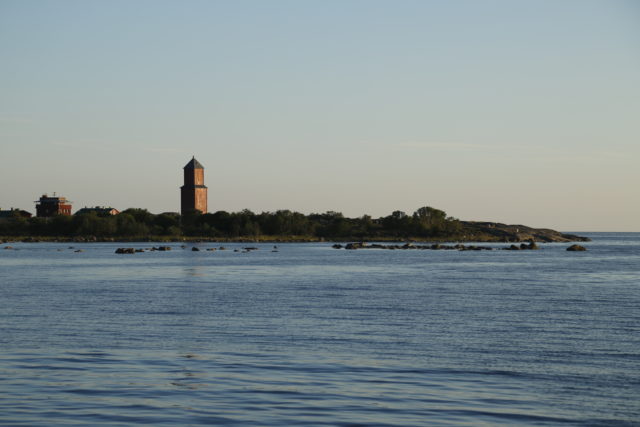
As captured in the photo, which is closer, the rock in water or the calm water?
the calm water

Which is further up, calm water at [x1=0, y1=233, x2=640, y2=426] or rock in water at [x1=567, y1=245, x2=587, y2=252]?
rock in water at [x1=567, y1=245, x2=587, y2=252]

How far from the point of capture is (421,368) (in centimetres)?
2136

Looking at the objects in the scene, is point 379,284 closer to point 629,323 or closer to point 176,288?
point 176,288

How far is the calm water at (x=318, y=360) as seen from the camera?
54.6 feet

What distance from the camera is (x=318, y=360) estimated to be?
2239 centimetres

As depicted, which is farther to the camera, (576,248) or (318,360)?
(576,248)

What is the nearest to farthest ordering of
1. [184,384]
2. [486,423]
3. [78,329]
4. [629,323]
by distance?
[486,423], [184,384], [78,329], [629,323]

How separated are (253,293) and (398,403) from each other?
98.9 ft

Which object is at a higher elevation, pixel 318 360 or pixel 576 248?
pixel 576 248

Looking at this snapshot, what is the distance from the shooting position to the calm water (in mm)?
16641

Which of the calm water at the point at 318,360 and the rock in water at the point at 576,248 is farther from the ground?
the rock in water at the point at 576,248

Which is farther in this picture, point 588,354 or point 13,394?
point 588,354

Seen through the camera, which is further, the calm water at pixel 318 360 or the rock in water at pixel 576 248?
the rock in water at pixel 576 248

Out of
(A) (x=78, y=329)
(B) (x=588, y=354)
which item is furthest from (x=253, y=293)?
(B) (x=588, y=354)
